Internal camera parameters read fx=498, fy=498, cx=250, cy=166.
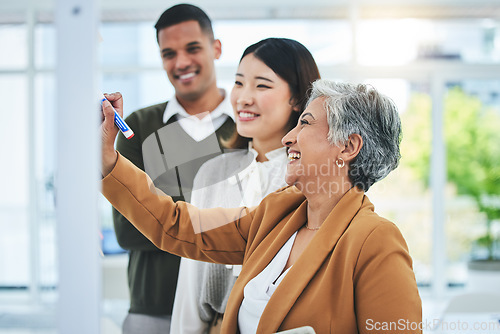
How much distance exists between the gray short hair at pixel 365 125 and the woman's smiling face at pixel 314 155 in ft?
0.06

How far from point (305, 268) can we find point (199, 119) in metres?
0.72

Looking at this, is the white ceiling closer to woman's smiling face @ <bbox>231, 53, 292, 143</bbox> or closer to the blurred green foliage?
the blurred green foliage

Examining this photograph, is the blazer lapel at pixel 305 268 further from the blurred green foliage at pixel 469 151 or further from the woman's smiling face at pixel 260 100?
the blurred green foliage at pixel 469 151

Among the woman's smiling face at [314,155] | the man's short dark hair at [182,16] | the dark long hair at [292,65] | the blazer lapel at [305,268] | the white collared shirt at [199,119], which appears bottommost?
the blazer lapel at [305,268]

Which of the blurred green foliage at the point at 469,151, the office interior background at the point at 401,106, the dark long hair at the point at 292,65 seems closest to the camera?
the dark long hair at the point at 292,65

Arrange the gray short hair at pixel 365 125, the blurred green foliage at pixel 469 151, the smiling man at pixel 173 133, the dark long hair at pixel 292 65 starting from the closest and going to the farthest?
the gray short hair at pixel 365 125 → the dark long hair at pixel 292 65 → the smiling man at pixel 173 133 → the blurred green foliage at pixel 469 151

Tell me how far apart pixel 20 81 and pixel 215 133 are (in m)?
3.55

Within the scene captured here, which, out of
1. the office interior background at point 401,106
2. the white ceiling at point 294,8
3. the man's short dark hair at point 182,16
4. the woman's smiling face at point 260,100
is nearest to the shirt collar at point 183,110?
the woman's smiling face at point 260,100

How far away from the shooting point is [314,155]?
1271 mm

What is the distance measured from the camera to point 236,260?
146 centimetres

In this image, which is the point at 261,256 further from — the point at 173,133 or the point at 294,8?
the point at 294,8

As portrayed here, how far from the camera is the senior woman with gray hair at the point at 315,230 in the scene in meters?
1.08

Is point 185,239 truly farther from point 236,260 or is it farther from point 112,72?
point 112,72

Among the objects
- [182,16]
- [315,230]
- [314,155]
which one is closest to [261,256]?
[315,230]
